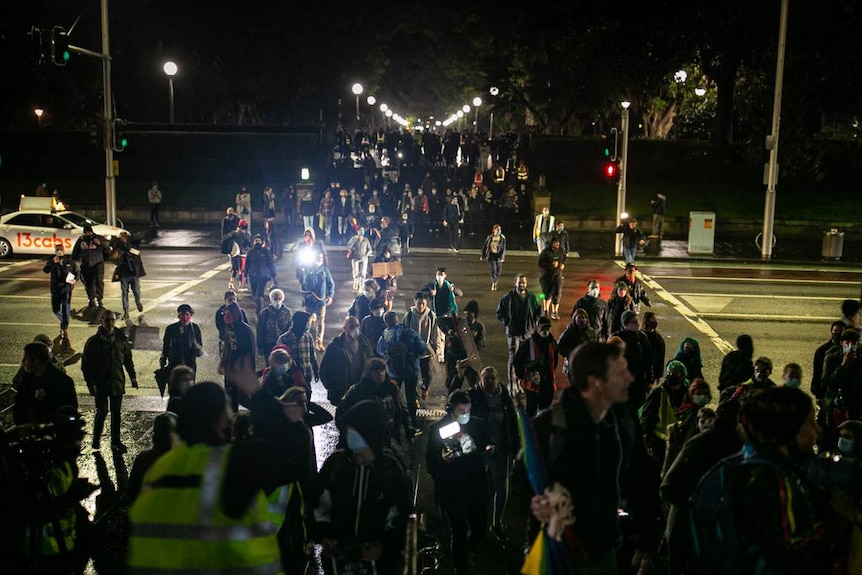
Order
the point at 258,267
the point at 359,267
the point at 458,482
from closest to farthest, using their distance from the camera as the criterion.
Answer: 1. the point at 458,482
2. the point at 258,267
3. the point at 359,267

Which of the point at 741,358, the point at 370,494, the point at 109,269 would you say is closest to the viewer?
the point at 370,494

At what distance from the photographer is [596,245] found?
32125 mm

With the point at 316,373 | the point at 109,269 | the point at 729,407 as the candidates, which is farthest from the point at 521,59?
the point at 729,407

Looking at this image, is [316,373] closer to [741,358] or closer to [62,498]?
[741,358]

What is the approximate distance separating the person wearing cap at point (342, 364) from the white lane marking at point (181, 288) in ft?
31.8

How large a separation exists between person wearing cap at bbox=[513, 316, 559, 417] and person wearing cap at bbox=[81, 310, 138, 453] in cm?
440

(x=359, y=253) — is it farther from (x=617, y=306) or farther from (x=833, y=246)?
(x=833, y=246)

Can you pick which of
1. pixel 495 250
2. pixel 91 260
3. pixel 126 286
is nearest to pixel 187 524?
pixel 126 286

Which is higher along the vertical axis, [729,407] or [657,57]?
[657,57]

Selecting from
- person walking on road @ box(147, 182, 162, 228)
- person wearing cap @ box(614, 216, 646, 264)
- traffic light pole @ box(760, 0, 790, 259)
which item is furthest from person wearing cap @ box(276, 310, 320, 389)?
person walking on road @ box(147, 182, 162, 228)

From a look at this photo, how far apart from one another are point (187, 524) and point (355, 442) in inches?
65.8

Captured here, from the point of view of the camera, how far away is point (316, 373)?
1188 cm

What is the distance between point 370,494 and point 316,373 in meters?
6.73

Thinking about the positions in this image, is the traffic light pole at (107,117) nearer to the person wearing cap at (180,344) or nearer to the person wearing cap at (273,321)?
the person wearing cap at (273,321)
